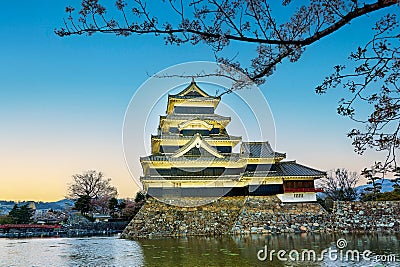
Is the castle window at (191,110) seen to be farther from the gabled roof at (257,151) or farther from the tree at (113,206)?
the tree at (113,206)

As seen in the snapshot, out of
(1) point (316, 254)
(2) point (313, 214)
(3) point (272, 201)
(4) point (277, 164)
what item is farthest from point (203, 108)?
(1) point (316, 254)

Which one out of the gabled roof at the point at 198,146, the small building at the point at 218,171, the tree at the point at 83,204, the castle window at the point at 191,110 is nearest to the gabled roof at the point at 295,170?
the small building at the point at 218,171

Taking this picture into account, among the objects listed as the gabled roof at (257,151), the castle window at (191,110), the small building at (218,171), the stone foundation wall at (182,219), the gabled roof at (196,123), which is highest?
the castle window at (191,110)

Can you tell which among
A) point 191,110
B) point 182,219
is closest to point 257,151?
point 191,110

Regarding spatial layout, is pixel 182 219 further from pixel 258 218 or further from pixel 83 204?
pixel 83 204

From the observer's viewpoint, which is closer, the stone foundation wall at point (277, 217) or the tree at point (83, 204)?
the stone foundation wall at point (277, 217)

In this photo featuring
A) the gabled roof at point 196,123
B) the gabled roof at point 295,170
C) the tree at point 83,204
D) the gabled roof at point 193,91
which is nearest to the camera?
the gabled roof at point 295,170

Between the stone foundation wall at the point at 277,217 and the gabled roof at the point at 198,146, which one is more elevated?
the gabled roof at the point at 198,146

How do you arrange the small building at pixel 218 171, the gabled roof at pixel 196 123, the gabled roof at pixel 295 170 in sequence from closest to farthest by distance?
the small building at pixel 218 171 → the gabled roof at pixel 295 170 → the gabled roof at pixel 196 123

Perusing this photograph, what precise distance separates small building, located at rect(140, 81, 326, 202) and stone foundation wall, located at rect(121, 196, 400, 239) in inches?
20.7

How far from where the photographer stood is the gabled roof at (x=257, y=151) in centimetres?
1738

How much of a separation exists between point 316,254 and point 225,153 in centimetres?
1037

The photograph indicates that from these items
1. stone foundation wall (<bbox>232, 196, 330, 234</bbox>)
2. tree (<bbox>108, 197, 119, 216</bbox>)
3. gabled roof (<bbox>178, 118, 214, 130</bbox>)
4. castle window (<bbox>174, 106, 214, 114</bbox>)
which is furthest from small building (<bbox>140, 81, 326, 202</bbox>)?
tree (<bbox>108, 197, 119, 216</bbox>)

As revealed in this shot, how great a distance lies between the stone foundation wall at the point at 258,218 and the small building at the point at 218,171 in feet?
1.72
